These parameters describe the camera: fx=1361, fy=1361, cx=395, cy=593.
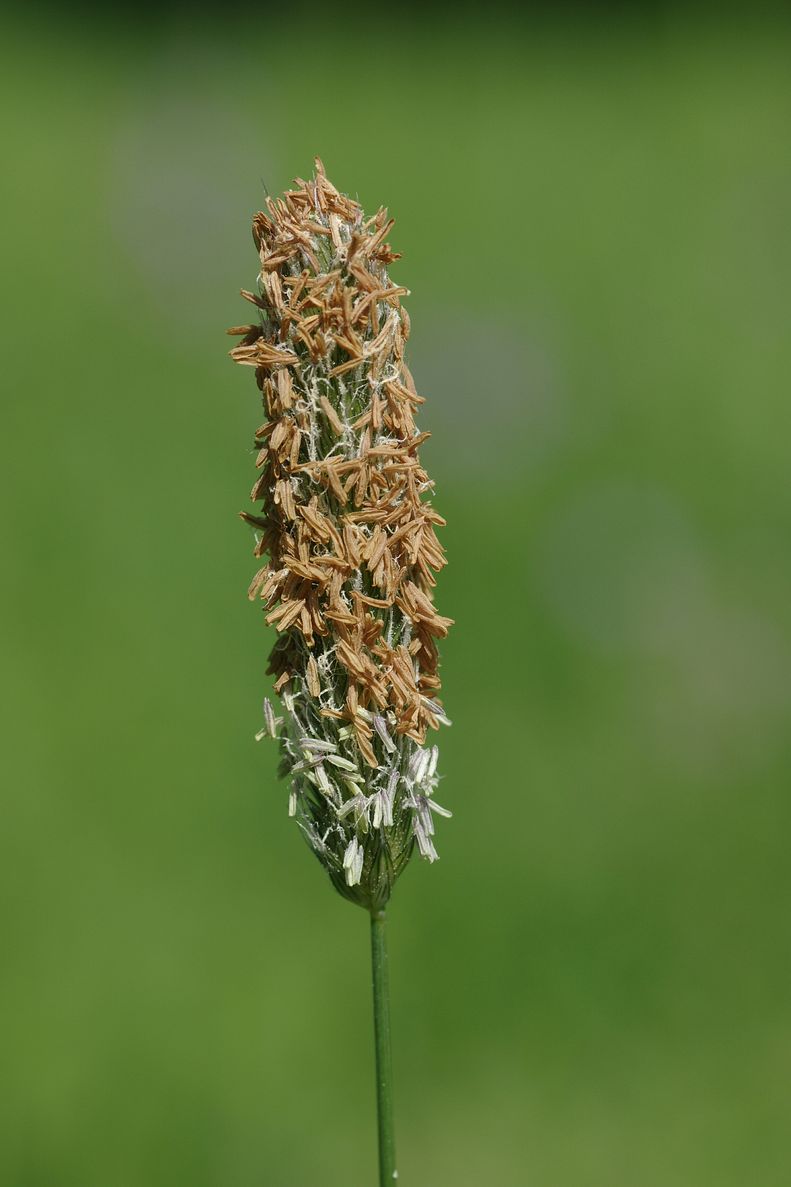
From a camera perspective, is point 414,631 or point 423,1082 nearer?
point 414,631

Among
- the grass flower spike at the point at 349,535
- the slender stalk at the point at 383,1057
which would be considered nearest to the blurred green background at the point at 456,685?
the slender stalk at the point at 383,1057

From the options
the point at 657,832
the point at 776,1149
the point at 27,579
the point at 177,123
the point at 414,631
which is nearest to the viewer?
the point at 414,631

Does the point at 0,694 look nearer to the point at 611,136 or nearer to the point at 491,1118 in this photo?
the point at 491,1118

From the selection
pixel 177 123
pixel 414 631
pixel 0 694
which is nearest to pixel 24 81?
pixel 177 123

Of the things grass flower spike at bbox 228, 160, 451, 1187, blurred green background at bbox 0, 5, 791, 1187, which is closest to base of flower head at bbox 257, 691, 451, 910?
grass flower spike at bbox 228, 160, 451, 1187

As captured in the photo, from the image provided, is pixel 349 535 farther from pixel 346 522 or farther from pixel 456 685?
pixel 456 685
